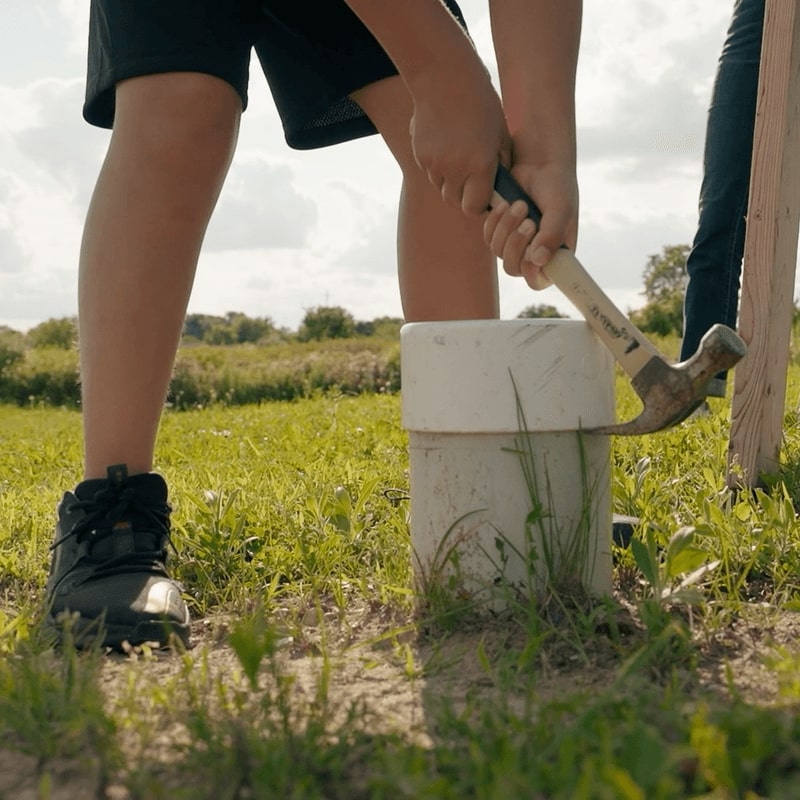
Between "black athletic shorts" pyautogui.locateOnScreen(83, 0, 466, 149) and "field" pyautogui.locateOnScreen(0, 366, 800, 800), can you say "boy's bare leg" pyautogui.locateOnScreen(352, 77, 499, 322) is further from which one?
"field" pyautogui.locateOnScreen(0, 366, 800, 800)

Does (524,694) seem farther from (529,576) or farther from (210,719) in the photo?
(210,719)

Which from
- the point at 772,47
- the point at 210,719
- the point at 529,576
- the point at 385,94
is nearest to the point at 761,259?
the point at 772,47

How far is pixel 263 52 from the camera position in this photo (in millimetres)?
2342

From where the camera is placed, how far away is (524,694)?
1.33 meters

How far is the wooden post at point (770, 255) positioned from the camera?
2.40 m

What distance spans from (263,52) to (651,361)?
1312 millimetres

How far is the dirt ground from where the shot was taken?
1.19 meters

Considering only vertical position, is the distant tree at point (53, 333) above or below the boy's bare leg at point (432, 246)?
above

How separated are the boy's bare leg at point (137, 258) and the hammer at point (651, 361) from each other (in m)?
0.83

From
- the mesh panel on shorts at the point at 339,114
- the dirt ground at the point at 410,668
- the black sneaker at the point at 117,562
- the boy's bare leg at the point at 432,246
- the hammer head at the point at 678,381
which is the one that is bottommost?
the dirt ground at the point at 410,668

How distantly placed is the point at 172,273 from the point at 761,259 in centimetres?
148

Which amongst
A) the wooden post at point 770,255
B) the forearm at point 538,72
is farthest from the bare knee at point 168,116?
the wooden post at point 770,255

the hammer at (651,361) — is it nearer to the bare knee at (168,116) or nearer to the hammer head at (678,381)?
the hammer head at (678,381)

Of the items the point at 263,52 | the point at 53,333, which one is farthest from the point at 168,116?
the point at 53,333
